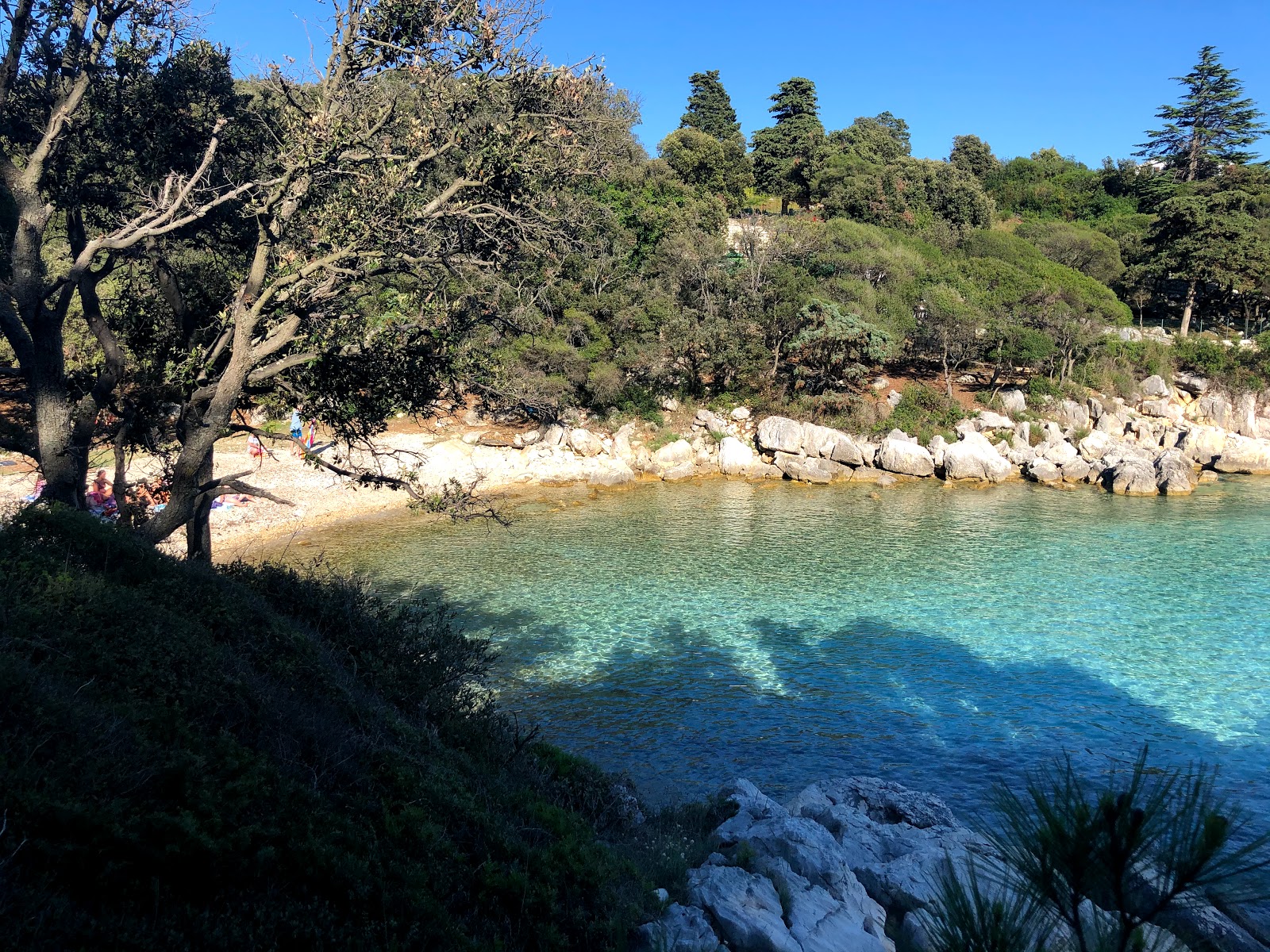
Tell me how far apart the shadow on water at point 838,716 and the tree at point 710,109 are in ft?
193

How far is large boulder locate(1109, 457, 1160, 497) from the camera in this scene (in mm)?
28078

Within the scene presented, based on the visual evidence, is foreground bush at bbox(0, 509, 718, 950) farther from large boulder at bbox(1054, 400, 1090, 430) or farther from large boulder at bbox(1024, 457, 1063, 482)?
large boulder at bbox(1054, 400, 1090, 430)

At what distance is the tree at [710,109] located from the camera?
65375 mm

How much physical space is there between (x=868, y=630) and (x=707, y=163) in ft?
140

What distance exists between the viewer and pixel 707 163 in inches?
2036

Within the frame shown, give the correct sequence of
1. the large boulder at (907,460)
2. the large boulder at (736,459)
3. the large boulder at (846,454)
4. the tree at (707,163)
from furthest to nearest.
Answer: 1. the tree at (707,163)
2. the large boulder at (736,459)
3. the large boulder at (846,454)
4. the large boulder at (907,460)

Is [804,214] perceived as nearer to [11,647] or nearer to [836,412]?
[836,412]

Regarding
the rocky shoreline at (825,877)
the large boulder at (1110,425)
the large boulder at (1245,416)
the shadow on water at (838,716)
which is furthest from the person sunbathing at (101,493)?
the large boulder at (1245,416)

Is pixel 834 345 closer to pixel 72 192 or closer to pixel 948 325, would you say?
pixel 948 325

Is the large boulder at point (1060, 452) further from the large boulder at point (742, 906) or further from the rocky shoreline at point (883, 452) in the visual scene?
the large boulder at point (742, 906)

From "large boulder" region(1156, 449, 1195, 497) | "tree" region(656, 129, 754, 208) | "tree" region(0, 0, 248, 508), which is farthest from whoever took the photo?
"tree" region(656, 129, 754, 208)

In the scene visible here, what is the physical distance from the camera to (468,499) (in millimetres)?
10000

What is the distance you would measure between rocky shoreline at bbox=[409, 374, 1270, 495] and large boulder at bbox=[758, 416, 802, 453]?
4 cm

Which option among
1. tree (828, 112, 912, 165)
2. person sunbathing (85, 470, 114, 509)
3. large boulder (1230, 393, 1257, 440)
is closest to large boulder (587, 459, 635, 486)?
person sunbathing (85, 470, 114, 509)
